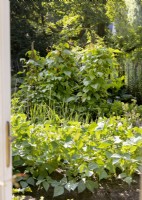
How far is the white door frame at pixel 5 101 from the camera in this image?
1.11m

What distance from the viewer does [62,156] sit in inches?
83.7

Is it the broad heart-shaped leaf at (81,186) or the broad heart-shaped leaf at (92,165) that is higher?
the broad heart-shaped leaf at (92,165)

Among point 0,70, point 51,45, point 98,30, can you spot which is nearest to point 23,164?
point 0,70

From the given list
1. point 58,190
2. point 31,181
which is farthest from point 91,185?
point 31,181

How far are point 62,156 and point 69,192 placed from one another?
23 cm

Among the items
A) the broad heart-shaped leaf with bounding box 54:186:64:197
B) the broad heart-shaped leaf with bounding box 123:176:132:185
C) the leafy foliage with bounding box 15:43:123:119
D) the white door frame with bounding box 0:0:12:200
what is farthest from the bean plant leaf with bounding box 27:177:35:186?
the leafy foliage with bounding box 15:43:123:119

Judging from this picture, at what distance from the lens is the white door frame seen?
1.11m

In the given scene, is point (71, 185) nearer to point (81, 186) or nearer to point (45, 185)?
point (81, 186)

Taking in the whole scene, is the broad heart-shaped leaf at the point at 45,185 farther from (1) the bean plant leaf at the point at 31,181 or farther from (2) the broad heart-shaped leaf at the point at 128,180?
(2) the broad heart-shaped leaf at the point at 128,180

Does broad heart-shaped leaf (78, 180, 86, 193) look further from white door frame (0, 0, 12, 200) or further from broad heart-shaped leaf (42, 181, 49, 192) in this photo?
white door frame (0, 0, 12, 200)

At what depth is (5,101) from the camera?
116 centimetres

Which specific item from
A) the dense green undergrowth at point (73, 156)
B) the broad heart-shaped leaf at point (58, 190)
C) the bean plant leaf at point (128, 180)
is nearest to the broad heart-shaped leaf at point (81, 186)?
the dense green undergrowth at point (73, 156)

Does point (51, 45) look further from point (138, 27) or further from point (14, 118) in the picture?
point (14, 118)

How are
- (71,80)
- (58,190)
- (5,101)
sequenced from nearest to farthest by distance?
(5,101) → (58,190) → (71,80)
